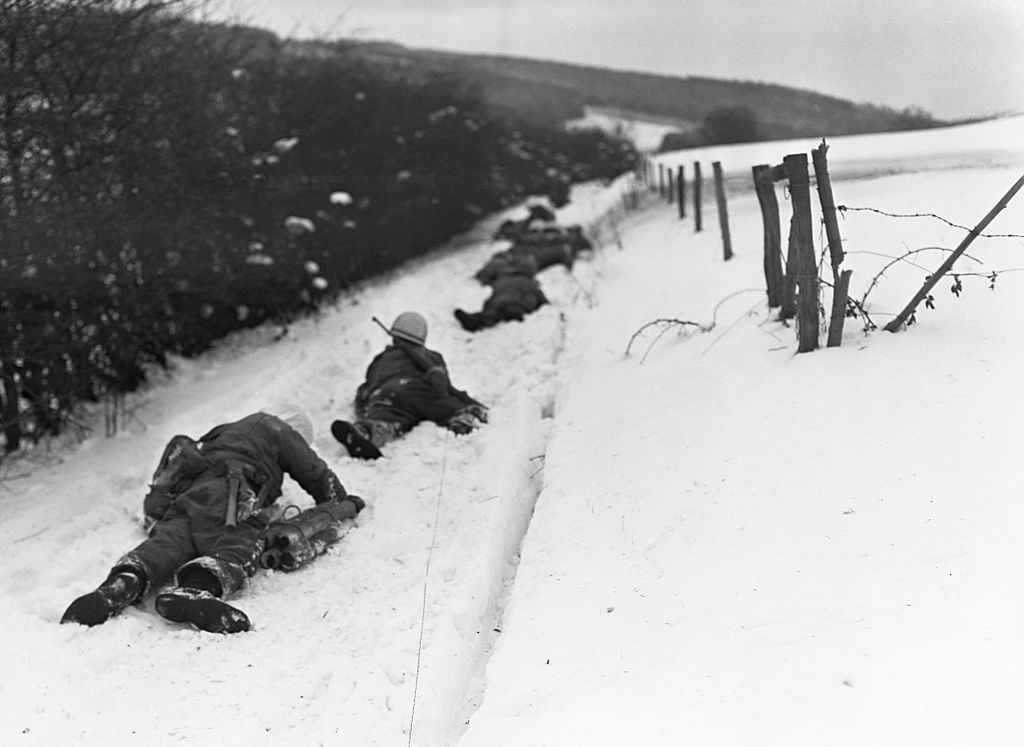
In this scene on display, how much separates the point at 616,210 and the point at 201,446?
21.8m

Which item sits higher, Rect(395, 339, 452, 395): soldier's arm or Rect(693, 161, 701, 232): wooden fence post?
Rect(693, 161, 701, 232): wooden fence post

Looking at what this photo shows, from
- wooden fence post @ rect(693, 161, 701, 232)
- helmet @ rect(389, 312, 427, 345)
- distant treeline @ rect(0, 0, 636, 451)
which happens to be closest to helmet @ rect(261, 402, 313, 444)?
helmet @ rect(389, 312, 427, 345)

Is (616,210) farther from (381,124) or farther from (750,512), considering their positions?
(750,512)

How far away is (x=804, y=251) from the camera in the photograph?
655 cm

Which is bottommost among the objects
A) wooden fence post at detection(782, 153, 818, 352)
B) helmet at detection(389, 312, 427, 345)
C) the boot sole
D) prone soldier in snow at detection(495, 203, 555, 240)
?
the boot sole

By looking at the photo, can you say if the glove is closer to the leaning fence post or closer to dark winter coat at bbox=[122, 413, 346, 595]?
dark winter coat at bbox=[122, 413, 346, 595]

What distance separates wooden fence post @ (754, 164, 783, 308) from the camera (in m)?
7.71

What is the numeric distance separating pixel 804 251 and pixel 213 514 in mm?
4177

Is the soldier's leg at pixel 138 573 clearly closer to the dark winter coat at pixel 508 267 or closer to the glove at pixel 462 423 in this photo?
the glove at pixel 462 423

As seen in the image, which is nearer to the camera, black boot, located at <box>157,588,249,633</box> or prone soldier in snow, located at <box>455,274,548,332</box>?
black boot, located at <box>157,588,249,633</box>

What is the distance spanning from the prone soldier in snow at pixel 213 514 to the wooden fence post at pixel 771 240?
380cm

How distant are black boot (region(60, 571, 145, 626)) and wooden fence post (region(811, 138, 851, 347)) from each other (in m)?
4.42

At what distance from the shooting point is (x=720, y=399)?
636 centimetres

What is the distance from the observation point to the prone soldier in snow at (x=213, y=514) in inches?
184
